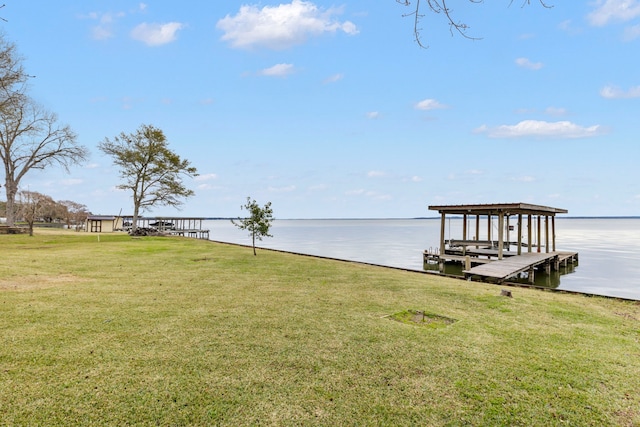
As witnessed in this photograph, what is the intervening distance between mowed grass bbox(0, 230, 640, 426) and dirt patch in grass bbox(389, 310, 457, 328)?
14cm

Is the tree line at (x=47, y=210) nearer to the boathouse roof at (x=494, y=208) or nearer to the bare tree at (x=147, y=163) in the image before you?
the bare tree at (x=147, y=163)

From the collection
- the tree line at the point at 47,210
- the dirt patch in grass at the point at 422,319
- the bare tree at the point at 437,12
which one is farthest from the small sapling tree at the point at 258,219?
the tree line at the point at 47,210

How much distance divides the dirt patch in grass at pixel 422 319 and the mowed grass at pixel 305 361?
14 centimetres

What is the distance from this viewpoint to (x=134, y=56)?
22766mm

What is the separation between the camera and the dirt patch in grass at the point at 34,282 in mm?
8055

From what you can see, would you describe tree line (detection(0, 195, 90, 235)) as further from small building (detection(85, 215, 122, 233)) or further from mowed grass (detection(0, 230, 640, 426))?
mowed grass (detection(0, 230, 640, 426))

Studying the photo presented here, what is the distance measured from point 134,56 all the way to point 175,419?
1025 inches

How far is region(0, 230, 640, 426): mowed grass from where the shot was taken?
317 centimetres

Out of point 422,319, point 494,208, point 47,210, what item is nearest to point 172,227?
point 47,210

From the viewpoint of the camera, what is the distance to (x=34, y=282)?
8.82m

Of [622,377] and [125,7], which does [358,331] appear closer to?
[622,377]

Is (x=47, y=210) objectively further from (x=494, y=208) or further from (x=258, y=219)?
(x=494, y=208)

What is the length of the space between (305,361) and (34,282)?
866 centimetres

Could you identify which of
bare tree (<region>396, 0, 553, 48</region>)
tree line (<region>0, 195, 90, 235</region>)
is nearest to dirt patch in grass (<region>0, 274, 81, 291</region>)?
bare tree (<region>396, 0, 553, 48</region>)
